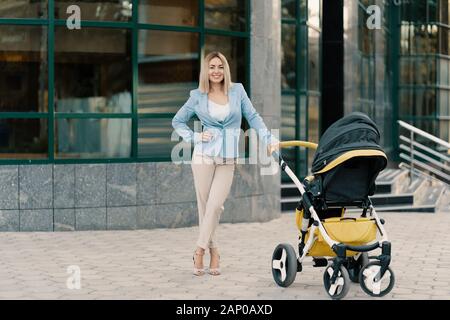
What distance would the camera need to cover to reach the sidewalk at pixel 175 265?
7414mm

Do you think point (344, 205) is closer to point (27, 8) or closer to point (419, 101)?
point (27, 8)

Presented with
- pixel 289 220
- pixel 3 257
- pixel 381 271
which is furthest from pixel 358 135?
pixel 289 220

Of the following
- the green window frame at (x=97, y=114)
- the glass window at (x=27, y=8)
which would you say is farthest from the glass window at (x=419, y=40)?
the glass window at (x=27, y=8)

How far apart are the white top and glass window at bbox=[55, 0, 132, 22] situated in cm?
382

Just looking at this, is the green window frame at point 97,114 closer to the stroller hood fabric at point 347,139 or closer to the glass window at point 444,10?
the stroller hood fabric at point 347,139

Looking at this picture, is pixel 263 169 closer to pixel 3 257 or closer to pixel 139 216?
pixel 139 216

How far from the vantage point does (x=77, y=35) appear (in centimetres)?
1138

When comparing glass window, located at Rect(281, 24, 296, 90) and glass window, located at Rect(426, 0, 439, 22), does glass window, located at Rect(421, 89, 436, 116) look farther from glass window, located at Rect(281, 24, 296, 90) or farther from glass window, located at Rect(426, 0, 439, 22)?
glass window, located at Rect(281, 24, 296, 90)

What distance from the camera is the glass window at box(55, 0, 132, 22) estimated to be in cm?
1129

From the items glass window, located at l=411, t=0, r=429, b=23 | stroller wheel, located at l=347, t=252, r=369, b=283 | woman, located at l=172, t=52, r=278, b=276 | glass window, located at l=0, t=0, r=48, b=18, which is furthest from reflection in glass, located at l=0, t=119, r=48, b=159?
glass window, located at l=411, t=0, r=429, b=23

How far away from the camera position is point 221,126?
26.5 feet

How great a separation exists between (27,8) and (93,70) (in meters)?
1.06

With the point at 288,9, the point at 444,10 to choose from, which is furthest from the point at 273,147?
the point at 444,10
